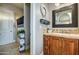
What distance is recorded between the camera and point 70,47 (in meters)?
1.63

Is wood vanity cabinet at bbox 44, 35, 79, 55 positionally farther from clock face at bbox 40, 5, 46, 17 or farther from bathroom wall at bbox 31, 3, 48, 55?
clock face at bbox 40, 5, 46, 17

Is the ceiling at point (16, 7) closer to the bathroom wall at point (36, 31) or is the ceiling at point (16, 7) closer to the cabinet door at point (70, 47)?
the bathroom wall at point (36, 31)

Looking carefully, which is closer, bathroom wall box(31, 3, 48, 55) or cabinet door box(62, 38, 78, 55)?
cabinet door box(62, 38, 78, 55)

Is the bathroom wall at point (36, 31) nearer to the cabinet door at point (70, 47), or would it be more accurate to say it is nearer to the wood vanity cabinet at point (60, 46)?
the wood vanity cabinet at point (60, 46)

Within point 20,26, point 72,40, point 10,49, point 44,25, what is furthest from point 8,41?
point 72,40

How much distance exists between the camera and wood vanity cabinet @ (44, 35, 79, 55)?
5.26 feet

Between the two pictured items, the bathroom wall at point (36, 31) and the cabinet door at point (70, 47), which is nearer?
the cabinet door at point (70, 47)

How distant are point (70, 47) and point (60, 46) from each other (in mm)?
141

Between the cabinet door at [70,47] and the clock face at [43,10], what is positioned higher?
the clock face at [43,10]

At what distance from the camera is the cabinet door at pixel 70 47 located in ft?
5.21

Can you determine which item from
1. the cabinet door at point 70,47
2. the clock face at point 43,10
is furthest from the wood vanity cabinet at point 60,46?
the clock face at point 43,10

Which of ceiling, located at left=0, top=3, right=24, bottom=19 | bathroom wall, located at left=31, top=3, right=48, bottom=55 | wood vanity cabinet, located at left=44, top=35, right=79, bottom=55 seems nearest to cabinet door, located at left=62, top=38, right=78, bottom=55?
wood vanity cabinet, located at left=44, top=35, right=79, bottom=55

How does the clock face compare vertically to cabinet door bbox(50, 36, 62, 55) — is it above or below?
above
